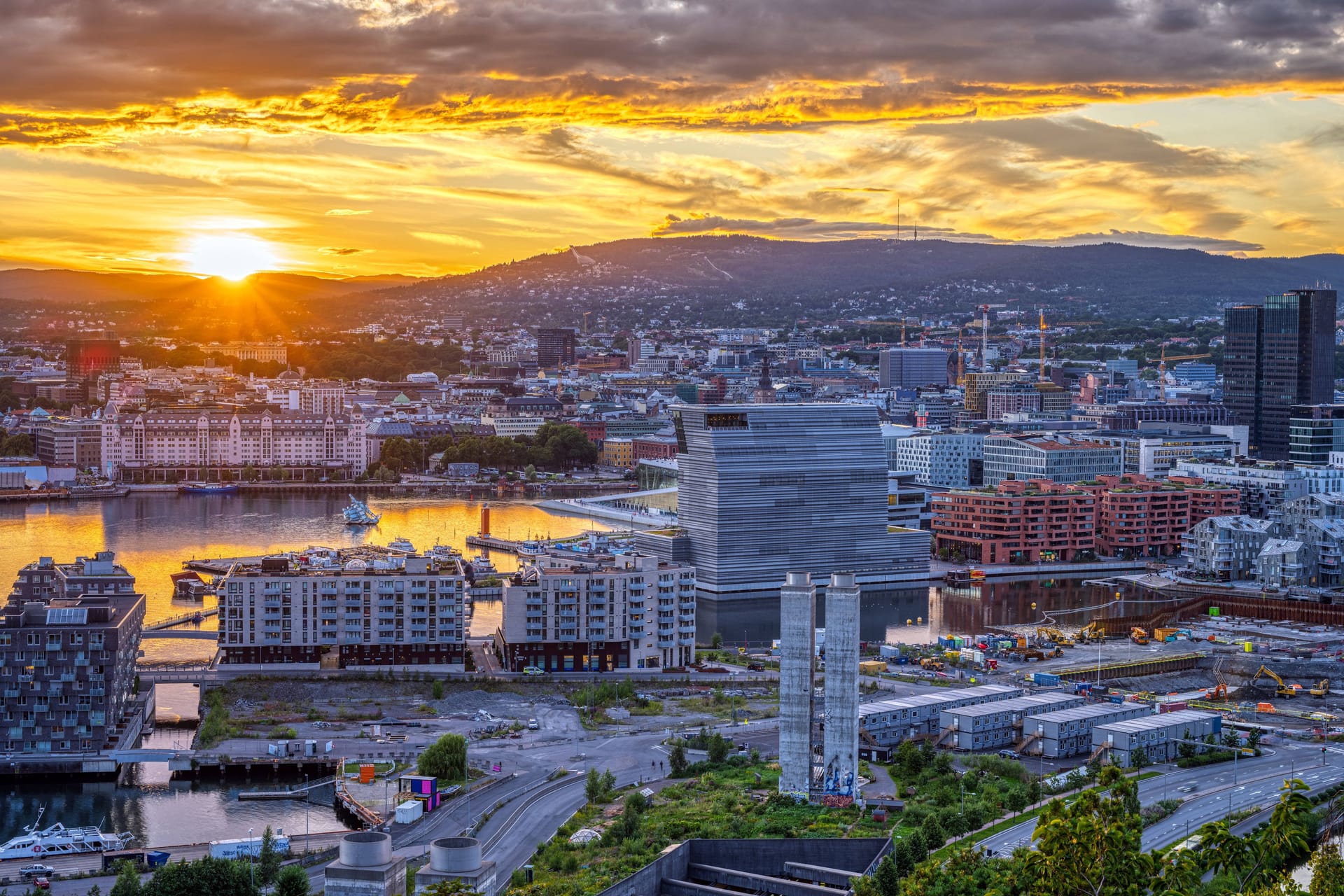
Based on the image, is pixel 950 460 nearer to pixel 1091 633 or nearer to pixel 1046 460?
pixel 1046 460

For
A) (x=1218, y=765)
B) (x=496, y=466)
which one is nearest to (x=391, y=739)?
(x=1218, y=765)

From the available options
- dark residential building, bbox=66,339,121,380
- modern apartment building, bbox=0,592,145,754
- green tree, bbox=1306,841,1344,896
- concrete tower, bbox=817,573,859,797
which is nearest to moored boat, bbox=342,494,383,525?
modern apartment building, bbox=0,592,145,754

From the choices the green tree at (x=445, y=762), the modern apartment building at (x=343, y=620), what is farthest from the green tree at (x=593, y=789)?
the modern apartment building at (x=343, y=620)

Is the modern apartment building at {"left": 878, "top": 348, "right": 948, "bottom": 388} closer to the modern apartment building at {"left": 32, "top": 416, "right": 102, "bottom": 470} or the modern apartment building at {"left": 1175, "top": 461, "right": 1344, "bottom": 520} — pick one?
the modern apartment building at {"left": 32, "top": 416, "right": 102, "bottom": 470}

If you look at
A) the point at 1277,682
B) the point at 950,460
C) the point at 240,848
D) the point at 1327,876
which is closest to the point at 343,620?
the point at 240,848

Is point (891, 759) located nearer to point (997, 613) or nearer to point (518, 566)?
point (997, 613)

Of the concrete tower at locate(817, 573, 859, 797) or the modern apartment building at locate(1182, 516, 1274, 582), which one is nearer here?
the concrete tower at locate(817, 573, 859, 797)
